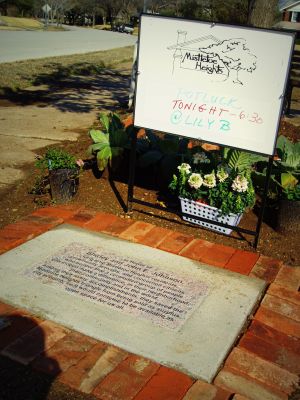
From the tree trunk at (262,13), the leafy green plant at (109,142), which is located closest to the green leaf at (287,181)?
the leafy green plant at (109,142)

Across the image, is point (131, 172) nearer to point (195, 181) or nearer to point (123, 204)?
point (123, 204)

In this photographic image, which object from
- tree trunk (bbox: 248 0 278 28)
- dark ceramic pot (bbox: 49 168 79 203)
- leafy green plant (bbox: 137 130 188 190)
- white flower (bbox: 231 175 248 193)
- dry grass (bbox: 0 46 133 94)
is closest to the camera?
white flower (bbox: 231 175 248 193)

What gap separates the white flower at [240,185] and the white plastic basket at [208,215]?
23 cm

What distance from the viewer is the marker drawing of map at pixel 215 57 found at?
3.33 meters

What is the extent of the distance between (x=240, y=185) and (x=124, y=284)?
1.30m

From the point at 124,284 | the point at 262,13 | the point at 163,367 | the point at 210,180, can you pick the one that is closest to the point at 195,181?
the point at 210,180

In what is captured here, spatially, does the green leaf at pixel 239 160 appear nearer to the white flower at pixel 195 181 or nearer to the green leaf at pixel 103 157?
the white flower at pixel 195 181

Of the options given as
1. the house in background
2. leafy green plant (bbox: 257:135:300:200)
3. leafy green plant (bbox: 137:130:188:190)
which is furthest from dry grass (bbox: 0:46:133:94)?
the house in background

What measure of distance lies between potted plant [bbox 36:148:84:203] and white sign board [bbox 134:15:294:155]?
0.84m

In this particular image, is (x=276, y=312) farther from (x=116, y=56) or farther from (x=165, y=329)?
(x=116, y=56)

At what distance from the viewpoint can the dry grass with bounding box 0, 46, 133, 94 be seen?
1092 cm

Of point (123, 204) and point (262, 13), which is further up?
point (262, 13)

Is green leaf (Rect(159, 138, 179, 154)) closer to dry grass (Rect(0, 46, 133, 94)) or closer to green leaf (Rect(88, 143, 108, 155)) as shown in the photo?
green leaf (Rect(88, 143, 108, 155))

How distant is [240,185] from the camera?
373 centimetres
